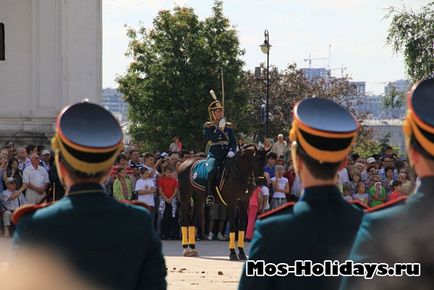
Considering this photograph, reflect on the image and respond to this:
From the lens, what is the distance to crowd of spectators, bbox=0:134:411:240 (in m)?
26.2

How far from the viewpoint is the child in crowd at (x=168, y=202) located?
27.0 m

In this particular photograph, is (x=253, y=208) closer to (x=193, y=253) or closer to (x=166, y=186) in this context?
(x=166, y=186)

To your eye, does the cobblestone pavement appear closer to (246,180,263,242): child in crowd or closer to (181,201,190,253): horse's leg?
(181,201,190,253): horse's leg

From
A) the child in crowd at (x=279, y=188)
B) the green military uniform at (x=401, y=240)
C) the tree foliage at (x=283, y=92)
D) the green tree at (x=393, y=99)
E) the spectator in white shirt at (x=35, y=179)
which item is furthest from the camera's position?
the tree foliage at (x=283, y=92)

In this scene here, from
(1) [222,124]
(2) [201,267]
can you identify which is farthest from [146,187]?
(2) [201,267]

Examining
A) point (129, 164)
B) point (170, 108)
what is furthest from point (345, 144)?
point (170, 108)

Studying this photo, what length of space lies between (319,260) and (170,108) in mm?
57585

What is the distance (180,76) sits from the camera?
211 ft

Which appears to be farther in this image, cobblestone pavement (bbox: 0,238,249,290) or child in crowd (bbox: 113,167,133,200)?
child in crowd (bbox: 113,167,133,200)

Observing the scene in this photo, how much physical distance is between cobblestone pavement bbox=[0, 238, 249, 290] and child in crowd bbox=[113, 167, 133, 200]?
1207 millimetres

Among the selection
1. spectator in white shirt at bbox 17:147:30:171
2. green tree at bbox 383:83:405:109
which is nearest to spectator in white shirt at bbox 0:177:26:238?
spectator in white shirt at bbox 17:147:30:171

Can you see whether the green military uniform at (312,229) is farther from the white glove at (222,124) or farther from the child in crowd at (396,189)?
the child in crowd at (396,189)

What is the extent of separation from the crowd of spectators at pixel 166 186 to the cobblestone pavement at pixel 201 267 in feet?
2.82

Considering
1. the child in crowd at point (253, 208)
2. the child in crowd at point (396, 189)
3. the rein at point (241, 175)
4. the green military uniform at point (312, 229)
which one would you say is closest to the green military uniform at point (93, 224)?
the green military uniform at point (312, 229)
